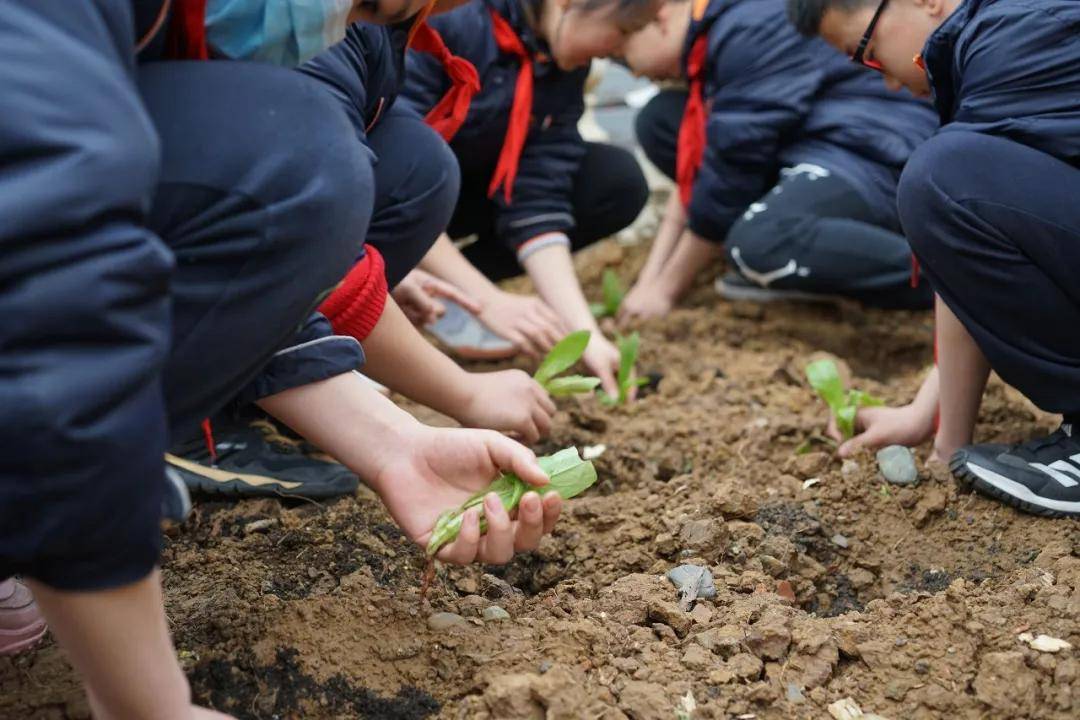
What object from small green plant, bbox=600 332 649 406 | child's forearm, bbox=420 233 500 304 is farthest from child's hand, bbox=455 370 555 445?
child's forearm, bbox=420 233 500 304

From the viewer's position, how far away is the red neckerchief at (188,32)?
3.83 feet

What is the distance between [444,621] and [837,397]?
1.04 m

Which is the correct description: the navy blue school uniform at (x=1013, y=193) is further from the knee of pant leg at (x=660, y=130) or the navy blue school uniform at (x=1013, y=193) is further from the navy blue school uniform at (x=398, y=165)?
the knee of pant leg at (x=660, y=130)

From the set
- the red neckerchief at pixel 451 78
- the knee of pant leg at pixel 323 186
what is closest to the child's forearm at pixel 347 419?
the knee of pant leg at pixel 323 186

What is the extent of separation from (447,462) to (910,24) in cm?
125

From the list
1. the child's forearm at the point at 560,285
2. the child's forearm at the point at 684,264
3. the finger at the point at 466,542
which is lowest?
the child's forearm at the point at 684,264

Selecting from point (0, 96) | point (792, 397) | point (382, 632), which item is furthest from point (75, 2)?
point (792, 397)

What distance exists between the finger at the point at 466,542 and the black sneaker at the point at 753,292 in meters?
1.78

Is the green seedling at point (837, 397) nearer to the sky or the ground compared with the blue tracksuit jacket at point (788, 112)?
nearer to the ground

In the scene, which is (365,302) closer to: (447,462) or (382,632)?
(447,462)

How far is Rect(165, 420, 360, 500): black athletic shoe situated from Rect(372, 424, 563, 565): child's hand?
18.2 inches

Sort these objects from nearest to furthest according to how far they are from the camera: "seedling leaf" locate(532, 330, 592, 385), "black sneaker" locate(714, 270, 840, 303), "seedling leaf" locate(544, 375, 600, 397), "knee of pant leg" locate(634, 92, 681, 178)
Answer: "seedling leaf" locate(544, 375, 600, 397) < "seedling leaf" locate(532, 330, 592, 385) < "black sneaker" locate(714, 270, 840, 303) < "knee of pant leg" locate(634, 92, 681, 178)

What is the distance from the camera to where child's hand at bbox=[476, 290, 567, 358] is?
8.82 ft

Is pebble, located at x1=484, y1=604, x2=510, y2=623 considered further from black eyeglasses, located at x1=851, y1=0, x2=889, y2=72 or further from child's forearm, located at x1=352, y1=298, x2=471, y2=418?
black eyeglasses, located at x1=851, y1=0, x2=889, y2=72
